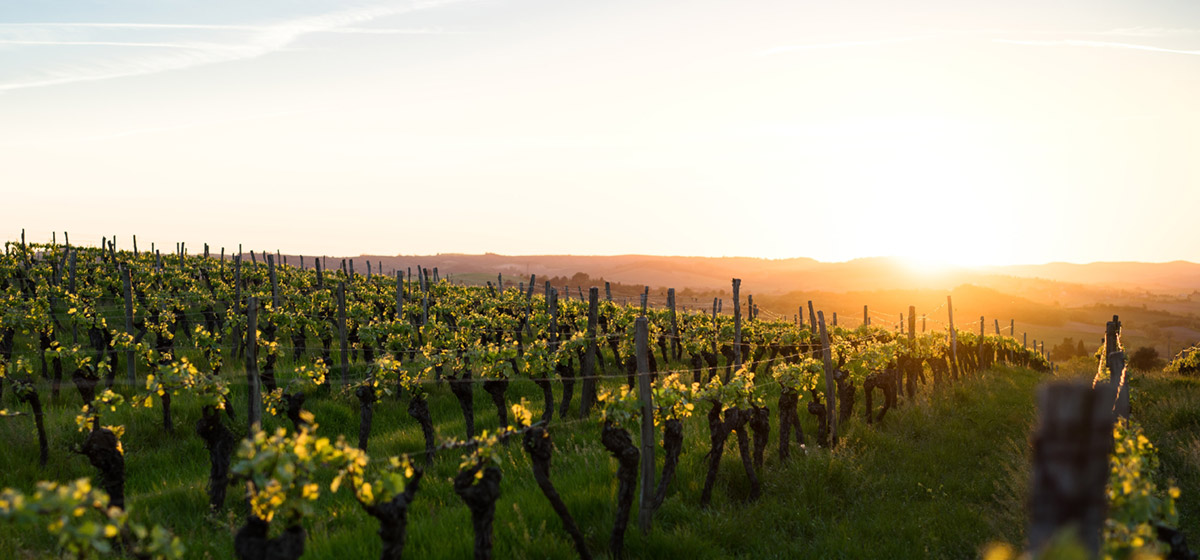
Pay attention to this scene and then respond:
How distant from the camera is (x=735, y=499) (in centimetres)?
1088

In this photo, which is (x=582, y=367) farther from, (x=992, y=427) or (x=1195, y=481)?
(x=1195, y=481)

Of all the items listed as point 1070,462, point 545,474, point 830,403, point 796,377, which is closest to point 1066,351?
point 830,403

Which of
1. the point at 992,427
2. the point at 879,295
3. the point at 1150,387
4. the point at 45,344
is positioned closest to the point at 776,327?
the point at 992,427

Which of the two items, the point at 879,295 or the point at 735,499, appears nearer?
the point at 735,499

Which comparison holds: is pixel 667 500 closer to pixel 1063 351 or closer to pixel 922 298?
pixel 1063 351

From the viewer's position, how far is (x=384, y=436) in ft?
47.1

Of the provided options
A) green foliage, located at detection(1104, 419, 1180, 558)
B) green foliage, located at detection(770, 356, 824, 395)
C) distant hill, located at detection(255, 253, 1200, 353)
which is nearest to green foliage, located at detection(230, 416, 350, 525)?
green foliage, located at detection(1104, 419, 1180, 558)

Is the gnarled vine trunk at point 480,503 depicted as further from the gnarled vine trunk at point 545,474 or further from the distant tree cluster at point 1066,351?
the distant tree cluster at point 1066,351

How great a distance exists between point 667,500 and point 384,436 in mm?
7411

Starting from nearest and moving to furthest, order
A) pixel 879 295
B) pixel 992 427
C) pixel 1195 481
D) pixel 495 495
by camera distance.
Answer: pixel 495 495 → pixel 1195 481 → pixel 992 427 → pixel 879 295

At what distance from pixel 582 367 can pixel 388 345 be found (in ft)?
18.3

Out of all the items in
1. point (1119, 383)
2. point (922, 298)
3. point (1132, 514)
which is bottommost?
point (922, 298)

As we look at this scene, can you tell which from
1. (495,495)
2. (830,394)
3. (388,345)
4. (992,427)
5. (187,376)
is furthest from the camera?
(388,345)

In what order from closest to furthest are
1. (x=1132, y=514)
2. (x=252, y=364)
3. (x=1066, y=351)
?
(x=1132, y=514)
(x=252, y=364)
(x=1066, y=351)
